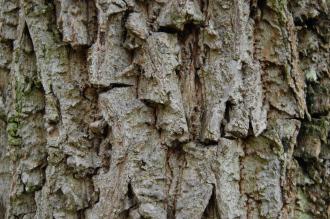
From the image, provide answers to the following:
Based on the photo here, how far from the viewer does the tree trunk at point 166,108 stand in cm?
122

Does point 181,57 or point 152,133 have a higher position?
point 181,57

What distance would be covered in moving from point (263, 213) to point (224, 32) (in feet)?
1.85

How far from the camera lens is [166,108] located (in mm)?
1213

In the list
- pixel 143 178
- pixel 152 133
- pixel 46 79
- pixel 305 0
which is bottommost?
pixel 143 178

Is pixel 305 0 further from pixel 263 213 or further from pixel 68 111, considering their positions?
pixel 68 111

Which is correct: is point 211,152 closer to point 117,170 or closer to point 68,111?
point 117,170

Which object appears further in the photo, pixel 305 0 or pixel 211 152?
pixel 305 0

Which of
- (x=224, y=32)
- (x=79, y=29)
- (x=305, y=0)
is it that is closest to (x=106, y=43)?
(x=79, y=29)

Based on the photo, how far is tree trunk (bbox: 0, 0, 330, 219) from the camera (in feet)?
3.99

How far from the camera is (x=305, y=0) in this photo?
135cm

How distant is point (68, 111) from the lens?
1.29 meters

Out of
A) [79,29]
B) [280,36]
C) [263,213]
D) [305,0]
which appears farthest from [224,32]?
[263,213]

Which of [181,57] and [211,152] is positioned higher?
[181,57]

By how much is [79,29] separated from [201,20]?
37cm
